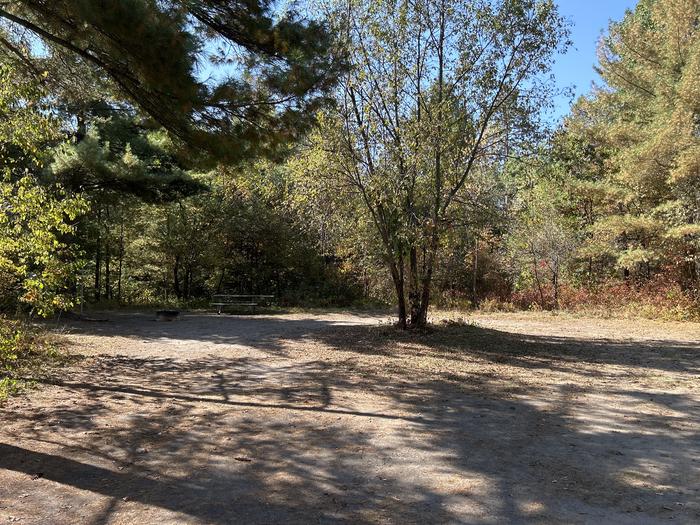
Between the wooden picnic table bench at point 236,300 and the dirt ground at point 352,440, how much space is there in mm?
8685

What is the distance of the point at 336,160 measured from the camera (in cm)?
1038

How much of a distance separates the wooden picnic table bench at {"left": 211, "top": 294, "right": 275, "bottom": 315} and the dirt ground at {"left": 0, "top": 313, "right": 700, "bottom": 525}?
342 inches

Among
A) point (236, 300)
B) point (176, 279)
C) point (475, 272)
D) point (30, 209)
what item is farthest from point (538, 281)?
point (30, 209)

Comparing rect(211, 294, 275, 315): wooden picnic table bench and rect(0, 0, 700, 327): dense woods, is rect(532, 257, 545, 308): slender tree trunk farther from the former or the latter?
rect(211, 294, 275, 315): wooden picnic table bench

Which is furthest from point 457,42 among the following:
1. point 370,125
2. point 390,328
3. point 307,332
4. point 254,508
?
point 254,508

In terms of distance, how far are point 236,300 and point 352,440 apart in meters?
16.1

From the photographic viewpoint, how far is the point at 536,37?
33.4 ft

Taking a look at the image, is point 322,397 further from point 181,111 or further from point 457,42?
point 457,42

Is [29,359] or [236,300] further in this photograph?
[236,300]

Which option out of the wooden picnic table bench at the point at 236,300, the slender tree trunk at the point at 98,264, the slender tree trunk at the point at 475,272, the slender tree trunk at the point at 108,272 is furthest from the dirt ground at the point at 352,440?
the slender tree trunk at the point at 108,272

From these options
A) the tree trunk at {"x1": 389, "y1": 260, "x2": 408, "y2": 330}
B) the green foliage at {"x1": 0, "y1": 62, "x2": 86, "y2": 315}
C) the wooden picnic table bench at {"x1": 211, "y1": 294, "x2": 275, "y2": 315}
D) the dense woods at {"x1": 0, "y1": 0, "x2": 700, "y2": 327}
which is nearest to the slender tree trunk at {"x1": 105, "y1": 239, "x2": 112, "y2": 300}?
the dense woods at {"x1": 0, "y1": 0, "x2": 700, "y2": 327}

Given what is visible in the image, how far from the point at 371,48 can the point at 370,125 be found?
1.53 m

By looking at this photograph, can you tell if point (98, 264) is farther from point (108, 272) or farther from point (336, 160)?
point (336, 160)

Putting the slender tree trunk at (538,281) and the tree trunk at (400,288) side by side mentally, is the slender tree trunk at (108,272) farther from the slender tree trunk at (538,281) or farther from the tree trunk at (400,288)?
the slender tree trunk at (538,281)
